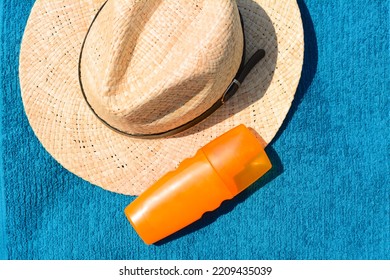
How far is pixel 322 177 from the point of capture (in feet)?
2.93

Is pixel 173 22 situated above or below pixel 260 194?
above

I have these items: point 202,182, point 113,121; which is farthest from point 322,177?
point 113,121

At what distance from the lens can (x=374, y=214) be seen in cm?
89

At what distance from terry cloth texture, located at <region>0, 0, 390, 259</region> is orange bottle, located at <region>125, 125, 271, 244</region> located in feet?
0.43

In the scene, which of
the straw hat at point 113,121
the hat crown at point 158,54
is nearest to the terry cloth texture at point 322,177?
the straw hat at point 113,121

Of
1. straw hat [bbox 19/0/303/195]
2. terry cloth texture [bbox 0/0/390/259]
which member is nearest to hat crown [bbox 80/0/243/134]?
straw hat [bbox 19/0/303/195]

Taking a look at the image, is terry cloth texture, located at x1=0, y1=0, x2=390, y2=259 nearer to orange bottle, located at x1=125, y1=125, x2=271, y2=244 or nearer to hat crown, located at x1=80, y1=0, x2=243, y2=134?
orange bottle, located at x1=125, y1=125, x2=271, y2=244

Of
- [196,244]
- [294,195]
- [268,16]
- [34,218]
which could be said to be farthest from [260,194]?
[34,218]

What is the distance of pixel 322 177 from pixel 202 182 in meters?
0.29

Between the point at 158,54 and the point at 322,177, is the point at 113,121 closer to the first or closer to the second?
the point at 158,54

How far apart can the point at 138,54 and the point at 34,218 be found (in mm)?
505

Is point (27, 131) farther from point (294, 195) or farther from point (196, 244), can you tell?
point (294, 195)

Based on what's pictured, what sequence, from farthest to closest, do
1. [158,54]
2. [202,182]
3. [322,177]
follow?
[322,177]
[202,182]
[158,54]

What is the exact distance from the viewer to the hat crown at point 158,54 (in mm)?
617
